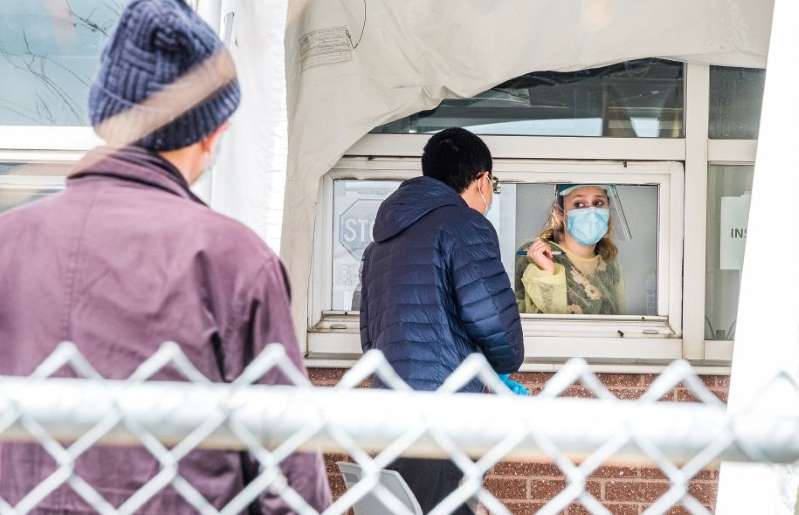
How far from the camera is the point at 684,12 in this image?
13.1ft

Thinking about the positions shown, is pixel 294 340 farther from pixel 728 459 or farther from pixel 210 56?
pixel 728 459

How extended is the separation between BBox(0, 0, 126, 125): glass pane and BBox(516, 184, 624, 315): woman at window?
6.53 ft

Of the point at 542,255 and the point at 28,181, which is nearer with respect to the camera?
the point at 28,181

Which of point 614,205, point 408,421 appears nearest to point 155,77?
point 408,421

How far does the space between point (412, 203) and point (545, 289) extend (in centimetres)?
123

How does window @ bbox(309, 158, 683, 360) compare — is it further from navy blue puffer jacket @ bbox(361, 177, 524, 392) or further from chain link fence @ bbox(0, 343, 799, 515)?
chain link fence @ bbox(0, 343, 799, 515)

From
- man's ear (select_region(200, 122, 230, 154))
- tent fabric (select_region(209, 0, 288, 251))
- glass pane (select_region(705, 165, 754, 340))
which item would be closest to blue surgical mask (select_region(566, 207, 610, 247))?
glass pane (select_region(705, 165, 754, 340))

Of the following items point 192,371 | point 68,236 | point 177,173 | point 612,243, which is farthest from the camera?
point 612,243

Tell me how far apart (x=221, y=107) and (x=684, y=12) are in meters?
2.82

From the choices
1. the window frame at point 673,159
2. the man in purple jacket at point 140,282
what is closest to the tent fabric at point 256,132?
the man in purple jacket at point 140,282

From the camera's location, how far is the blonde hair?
4.44 m

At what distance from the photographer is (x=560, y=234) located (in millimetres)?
4461

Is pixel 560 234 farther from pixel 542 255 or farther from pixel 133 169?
pixel 133 169

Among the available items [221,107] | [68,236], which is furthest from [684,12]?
[68,236]
